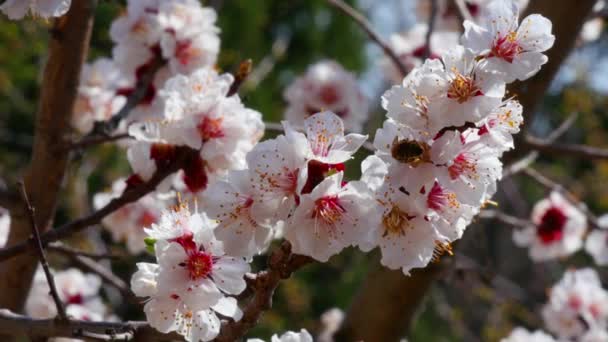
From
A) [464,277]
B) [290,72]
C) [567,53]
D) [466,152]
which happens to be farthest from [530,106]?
[290,72]

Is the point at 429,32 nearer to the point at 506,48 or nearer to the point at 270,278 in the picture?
the point at 506,48

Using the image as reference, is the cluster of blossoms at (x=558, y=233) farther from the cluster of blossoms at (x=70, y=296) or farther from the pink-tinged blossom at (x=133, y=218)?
the cluster of blossoms at (x=70, y=296)

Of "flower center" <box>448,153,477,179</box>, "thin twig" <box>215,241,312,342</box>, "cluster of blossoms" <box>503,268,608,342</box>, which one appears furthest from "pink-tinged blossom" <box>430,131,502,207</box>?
"cluster of blossoms" <box>503,268,608,342</box>

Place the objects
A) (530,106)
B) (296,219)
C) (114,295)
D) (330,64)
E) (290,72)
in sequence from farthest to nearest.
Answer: (290,72), (114,295), (330,64), (530,106), (296,219)

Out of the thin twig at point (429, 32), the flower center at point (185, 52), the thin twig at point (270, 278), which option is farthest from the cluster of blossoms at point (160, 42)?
the thin twig at point (270, 278)

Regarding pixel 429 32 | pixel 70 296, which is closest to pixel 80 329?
pixel 70 296

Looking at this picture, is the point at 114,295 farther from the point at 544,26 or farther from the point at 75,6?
the point at 544,26

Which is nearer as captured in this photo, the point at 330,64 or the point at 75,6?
the point at 75,6
